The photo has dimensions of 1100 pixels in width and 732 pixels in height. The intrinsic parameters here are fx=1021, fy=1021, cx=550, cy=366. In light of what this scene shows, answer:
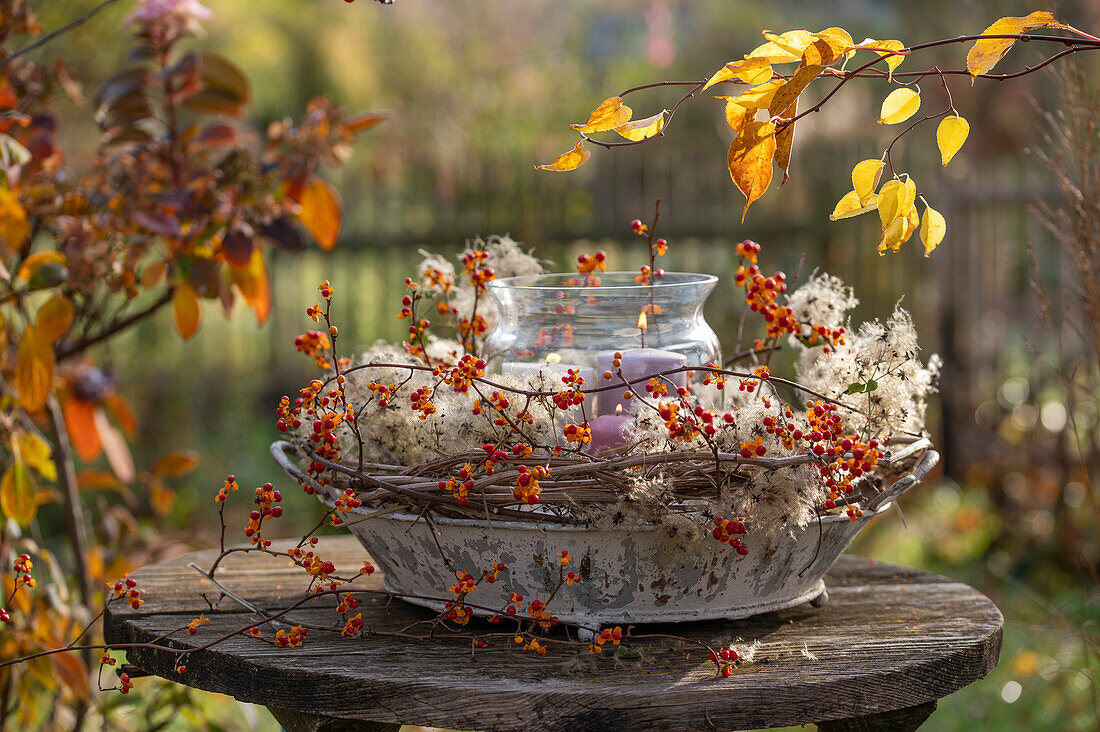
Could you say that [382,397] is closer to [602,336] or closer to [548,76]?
[602,336]

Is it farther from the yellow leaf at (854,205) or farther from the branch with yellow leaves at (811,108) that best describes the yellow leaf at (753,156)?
the yellow leaf at (854,205)

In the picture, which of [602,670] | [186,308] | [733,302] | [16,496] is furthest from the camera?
[733,302]

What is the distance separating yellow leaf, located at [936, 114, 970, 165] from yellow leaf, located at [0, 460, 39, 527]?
137cm

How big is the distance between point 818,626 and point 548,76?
5693mm

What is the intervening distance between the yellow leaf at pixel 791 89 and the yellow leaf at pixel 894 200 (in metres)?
0.15

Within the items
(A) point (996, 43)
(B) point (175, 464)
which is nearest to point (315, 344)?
(A) point (996, 43)

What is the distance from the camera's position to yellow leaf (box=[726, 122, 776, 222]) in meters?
0.96

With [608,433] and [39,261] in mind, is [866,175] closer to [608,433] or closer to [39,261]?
[608,433]

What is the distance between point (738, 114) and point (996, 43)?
0.26m

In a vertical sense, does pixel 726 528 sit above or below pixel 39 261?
below

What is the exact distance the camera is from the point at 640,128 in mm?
999

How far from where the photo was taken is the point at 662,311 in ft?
4.25

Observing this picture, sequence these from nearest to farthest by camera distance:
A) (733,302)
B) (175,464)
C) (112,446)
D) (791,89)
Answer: (791,89), (175,464), (112,446), (733,302)

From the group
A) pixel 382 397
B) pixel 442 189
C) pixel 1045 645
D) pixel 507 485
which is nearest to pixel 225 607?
pixel 382 397
